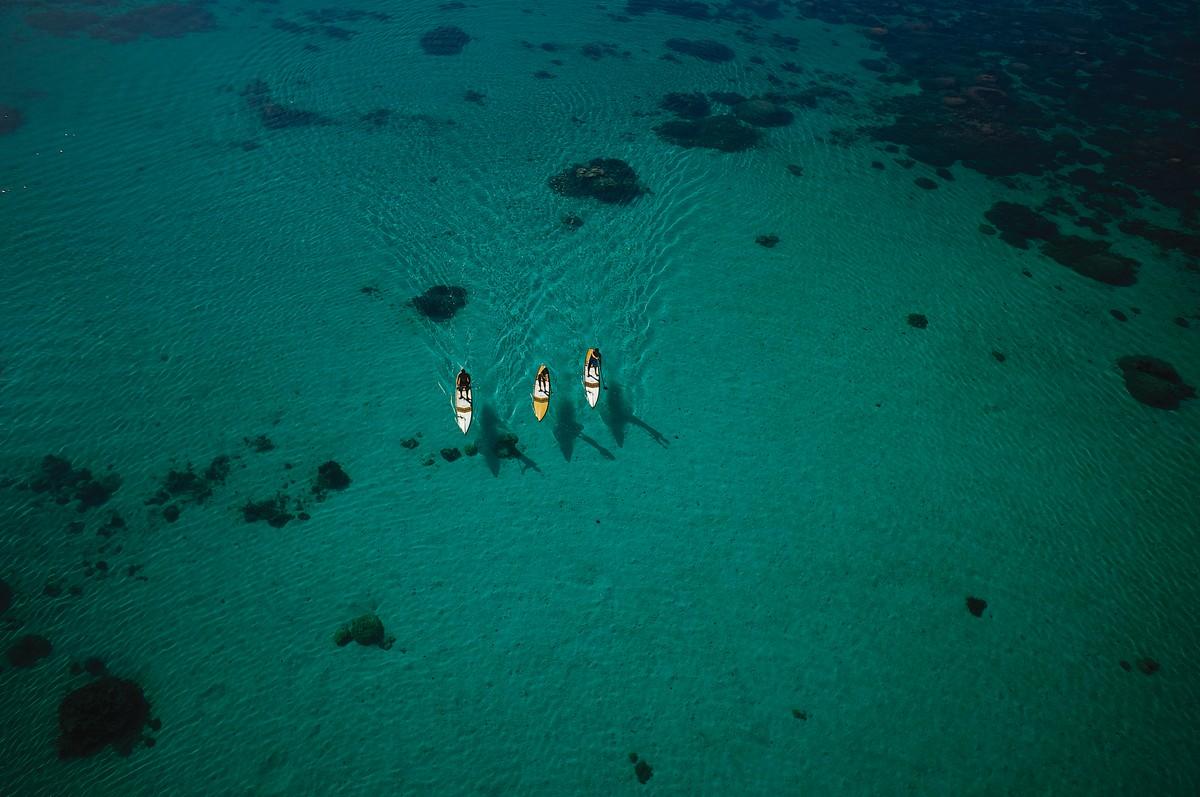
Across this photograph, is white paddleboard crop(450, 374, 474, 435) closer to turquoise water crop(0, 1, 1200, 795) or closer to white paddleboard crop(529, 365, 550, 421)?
turquoise water crop(0, 1, 1200, 795)

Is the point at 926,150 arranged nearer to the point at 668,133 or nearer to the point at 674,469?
the point at 668,133

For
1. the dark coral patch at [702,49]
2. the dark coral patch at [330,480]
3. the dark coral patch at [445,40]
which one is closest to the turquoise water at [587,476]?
the dark coral patch at [330,480]

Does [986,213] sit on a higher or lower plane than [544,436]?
higher

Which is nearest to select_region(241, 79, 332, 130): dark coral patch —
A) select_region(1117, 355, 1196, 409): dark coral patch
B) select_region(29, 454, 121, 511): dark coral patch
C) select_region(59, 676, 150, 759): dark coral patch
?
select_region(29, 454, 121, 511): dark coral patch

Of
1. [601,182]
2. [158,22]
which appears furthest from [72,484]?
[158,22]

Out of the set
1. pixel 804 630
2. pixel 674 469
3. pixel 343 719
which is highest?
pixel 674 469

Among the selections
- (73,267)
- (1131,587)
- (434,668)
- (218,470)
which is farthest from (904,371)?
(73,267)

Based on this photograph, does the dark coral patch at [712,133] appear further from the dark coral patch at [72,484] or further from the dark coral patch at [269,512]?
the dark coral patch at [72,484]
